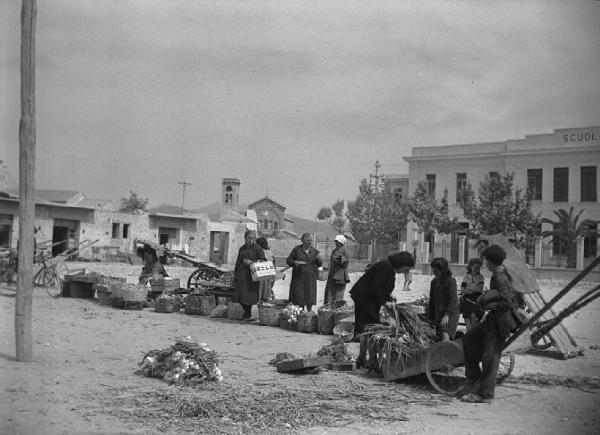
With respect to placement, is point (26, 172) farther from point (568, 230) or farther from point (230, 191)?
point (230, 191)

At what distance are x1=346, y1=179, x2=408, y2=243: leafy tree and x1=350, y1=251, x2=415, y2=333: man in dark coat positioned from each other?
1428 inches

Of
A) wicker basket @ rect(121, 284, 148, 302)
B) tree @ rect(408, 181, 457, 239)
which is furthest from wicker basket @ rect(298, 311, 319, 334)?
tree @ rect(408, 181, 457, 239)

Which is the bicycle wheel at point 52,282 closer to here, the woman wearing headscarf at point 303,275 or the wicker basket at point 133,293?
the wicker basket at point 133,293

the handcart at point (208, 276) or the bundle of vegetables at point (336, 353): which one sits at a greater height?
the handcart at point (208, 276)

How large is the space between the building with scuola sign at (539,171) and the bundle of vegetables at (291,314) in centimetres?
2614

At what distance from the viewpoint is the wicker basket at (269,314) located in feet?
35.3

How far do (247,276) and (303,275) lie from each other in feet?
3.56

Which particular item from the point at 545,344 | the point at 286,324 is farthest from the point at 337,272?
the point at 545,344

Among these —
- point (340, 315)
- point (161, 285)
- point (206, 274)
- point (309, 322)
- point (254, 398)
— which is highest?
point (206, 274)

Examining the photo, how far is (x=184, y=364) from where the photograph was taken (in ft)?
20.0

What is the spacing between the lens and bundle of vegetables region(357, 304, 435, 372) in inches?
255

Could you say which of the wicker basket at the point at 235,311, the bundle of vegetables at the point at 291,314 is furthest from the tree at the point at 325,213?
the bundle of vegetables at the point at 291,314

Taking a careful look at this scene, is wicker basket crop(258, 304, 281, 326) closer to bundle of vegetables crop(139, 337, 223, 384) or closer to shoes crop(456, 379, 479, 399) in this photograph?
bundle of vegetables crop(139, 337, 223, 384)

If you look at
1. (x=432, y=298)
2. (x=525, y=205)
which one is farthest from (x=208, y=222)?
(x=432, y=298)
